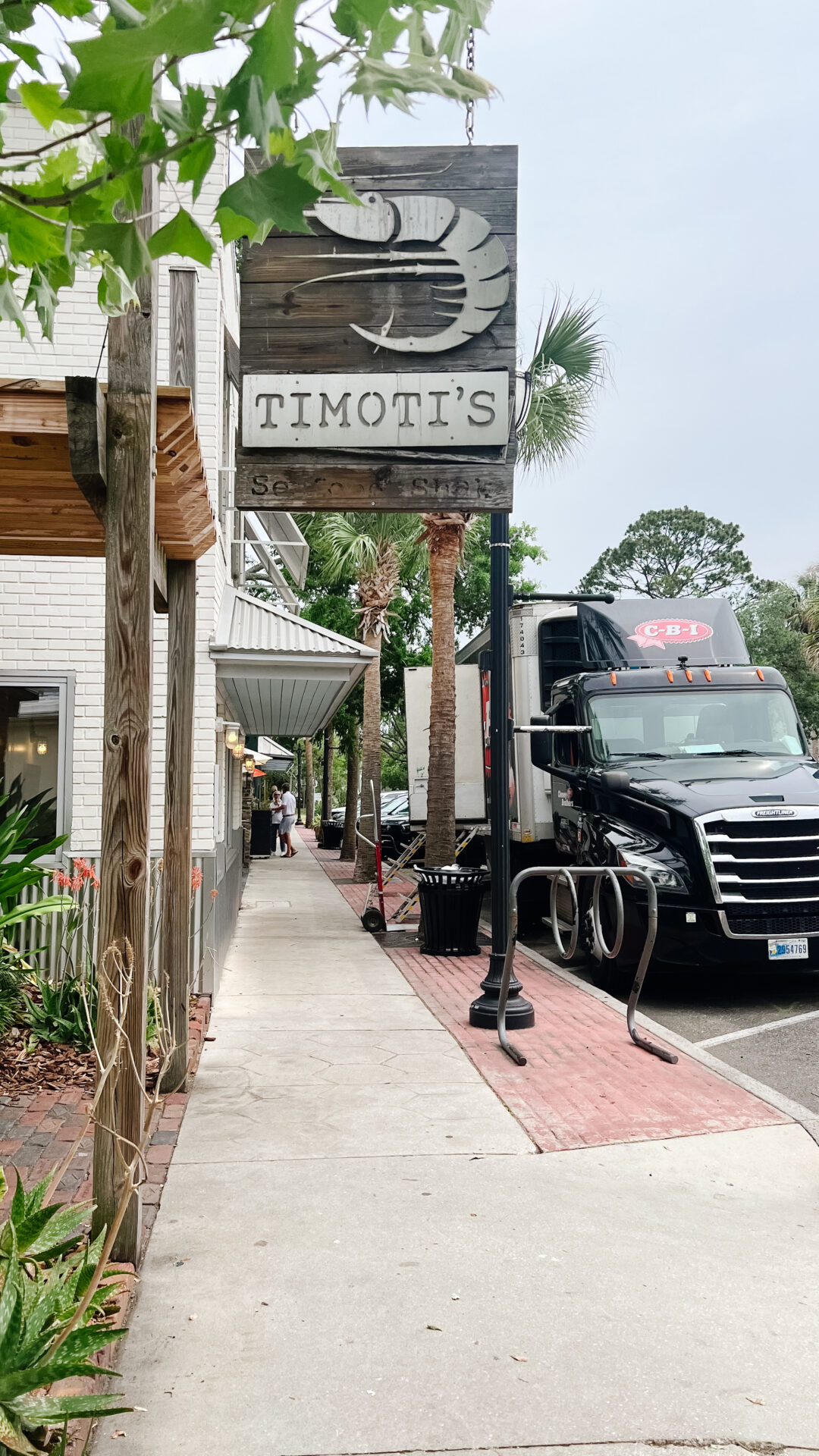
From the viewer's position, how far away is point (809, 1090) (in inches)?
262

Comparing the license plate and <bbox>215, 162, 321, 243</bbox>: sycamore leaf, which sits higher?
<bbox>215, 162, 321, 243</bbox>: sycamore leaf

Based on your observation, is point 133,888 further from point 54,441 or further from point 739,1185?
point 739,1185

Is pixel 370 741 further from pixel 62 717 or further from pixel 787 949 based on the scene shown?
pixel 787 949

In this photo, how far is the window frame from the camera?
927 cm

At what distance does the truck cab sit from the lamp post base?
1512 mm

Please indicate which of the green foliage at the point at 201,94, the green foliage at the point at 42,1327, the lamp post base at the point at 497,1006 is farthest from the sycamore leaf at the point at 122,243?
the lamp post base at the point at 497,1006

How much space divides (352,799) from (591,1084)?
22.7 meters

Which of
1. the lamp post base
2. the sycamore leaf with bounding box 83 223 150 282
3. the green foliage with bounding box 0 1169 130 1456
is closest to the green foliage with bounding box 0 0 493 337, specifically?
the sycamore leaf with bounding box 83 223 150 282

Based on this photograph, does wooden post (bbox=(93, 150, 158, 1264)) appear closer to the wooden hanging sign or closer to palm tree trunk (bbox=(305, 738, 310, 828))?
the wooden hanging sign

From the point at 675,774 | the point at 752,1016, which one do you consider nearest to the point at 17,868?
the point at 752,1016

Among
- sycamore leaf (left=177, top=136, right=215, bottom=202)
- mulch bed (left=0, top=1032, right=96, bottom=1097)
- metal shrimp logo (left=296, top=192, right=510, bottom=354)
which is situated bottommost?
mulch bed (left=0, top=1032, right=96, bottom=1097)

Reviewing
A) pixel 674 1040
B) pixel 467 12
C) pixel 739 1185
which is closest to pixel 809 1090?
pixel 674 1040

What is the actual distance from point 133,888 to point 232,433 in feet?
31.7

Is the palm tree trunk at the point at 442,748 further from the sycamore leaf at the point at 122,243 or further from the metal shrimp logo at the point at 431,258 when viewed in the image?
the sycamore leaf at the point at 122,243
